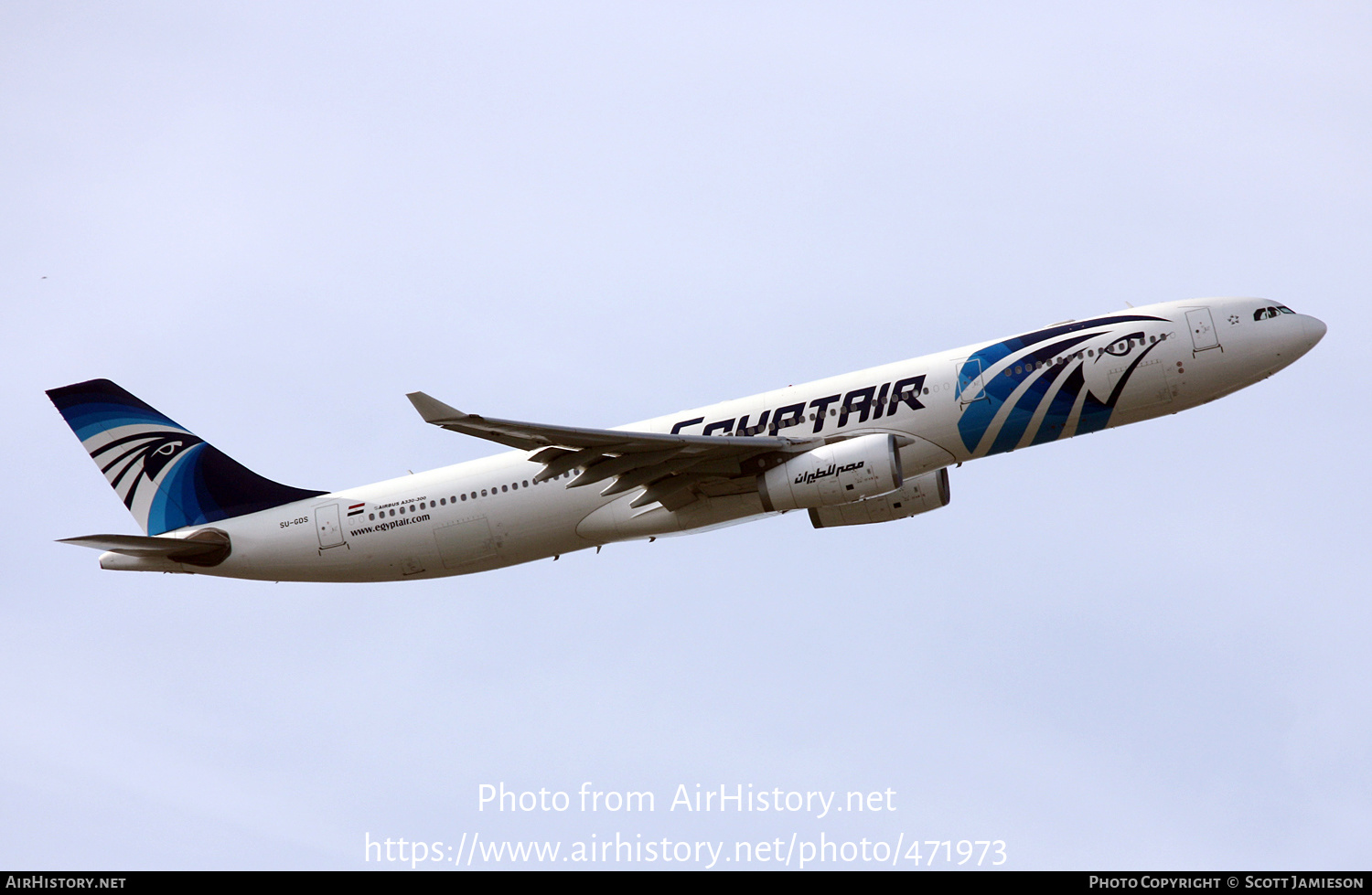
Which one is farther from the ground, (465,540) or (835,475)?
(465,540)

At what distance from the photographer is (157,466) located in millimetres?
41250

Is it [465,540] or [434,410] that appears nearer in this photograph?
[434,410]

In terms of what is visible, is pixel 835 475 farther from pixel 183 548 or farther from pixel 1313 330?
pixel 183 548

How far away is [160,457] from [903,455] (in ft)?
72.7

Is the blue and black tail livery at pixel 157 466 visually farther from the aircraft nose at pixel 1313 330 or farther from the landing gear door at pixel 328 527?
the aircraft nose at pixel 1313 330

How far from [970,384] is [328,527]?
18.0 metres

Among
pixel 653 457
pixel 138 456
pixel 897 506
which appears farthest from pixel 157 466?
pixel 897 506

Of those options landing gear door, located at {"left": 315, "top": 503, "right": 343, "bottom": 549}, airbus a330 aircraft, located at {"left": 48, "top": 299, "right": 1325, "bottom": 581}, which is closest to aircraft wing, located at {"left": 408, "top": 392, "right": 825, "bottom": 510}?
airbus a330 aircraft, located at {"left": 48, "top": 299, "right": 1325, "bottom": 581}

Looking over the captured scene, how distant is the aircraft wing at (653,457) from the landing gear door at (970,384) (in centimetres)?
376

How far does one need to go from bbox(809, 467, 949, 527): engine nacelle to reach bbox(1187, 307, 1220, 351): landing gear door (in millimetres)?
7560

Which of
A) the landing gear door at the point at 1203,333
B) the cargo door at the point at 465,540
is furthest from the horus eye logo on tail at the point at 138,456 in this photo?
the landing gear door at the point at 1203,333

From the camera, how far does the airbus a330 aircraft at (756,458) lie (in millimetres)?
34562

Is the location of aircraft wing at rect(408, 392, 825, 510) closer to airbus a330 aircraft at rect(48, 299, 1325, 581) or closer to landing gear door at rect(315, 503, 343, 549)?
airbus a330 aircraft at rect(48, 299, 1325, 581)

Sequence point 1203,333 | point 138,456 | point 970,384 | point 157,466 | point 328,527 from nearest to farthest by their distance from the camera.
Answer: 1. point 1203,333
2. point 970,384
3. point 328,527
4. point 157,466
5. point 138,456
